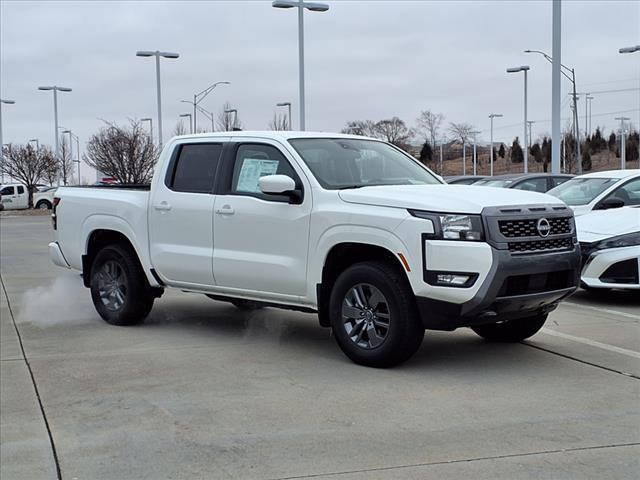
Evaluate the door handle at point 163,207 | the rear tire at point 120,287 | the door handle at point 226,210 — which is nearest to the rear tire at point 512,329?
the door handle at point 226,210

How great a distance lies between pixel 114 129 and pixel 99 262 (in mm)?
36072

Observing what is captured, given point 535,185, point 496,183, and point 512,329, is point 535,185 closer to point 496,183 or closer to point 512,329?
point 496,183

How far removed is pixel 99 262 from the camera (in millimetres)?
8805

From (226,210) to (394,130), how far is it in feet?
191

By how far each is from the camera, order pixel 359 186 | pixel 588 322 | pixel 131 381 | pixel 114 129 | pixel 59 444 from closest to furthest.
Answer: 1. pixel 59 444
2. pixel 131 381
3. pixel 359 186
4. pixel 588 322
5. pixel 114 129

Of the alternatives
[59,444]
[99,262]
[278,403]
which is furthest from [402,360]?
[99,262]

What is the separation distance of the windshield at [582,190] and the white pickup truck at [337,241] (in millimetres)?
4891

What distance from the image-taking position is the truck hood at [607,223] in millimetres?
9453

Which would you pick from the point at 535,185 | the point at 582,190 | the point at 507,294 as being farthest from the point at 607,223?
the point at 535,185

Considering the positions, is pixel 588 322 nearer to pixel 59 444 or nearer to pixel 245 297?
pixel 245 297

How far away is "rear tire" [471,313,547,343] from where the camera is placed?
7.19m

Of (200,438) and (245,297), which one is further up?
(245,297)

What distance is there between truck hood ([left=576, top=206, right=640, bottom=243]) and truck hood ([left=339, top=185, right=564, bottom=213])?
314 cm

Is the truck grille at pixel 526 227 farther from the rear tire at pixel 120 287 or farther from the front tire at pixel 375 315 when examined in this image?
the rear tire at pixel 120 287
